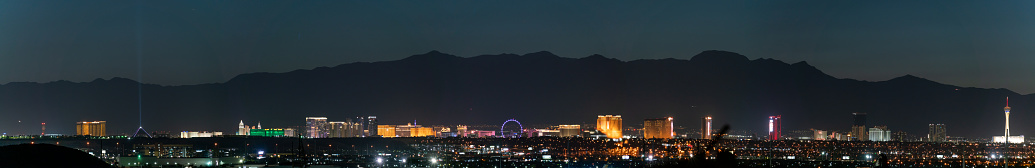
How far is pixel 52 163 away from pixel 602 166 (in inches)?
2386

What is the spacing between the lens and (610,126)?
586ft

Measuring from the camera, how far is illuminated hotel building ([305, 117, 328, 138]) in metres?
178

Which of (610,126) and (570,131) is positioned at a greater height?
(610,126)

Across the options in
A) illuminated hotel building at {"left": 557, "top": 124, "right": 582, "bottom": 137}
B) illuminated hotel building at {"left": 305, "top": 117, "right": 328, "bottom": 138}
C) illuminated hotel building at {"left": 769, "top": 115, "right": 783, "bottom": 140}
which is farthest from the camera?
illuminated hotel building at {"left": 305, "top": 117, "right": 328, "bottom": 138}

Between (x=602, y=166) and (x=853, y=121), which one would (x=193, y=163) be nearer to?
(x=602, y=166)

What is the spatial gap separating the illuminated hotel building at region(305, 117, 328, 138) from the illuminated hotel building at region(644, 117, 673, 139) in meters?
46.6

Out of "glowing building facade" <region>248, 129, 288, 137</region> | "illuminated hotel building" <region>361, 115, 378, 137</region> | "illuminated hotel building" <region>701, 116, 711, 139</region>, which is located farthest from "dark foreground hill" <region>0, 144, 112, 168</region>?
"illuminated hotel building" <region>361, 115, 378, 137</region>

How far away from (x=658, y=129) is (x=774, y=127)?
79.4 ft

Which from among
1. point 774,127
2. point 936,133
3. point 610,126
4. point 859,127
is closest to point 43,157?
point 610,126

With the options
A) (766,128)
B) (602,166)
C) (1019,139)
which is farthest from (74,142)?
(1019,139)

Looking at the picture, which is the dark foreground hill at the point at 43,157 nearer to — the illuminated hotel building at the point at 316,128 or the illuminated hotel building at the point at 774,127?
the illuminated hotel building at the point at 774,127

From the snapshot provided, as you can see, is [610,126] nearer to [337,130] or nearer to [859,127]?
[859,127]

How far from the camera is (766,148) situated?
134 m

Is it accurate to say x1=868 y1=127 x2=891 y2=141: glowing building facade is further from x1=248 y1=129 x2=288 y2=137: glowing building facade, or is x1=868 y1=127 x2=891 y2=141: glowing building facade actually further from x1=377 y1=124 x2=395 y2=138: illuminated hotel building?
x1=248 y1=129 x2=288 y2=137: glowing building facade
